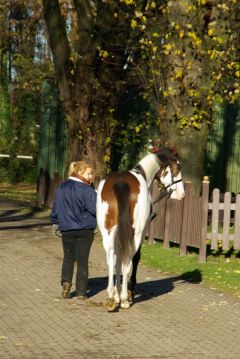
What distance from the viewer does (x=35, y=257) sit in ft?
58.6

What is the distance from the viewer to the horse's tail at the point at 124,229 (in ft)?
39.9

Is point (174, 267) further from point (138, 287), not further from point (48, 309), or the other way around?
point (48, 309)

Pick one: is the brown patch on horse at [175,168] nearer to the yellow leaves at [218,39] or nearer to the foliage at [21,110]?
the yellow leaves at [218,39]

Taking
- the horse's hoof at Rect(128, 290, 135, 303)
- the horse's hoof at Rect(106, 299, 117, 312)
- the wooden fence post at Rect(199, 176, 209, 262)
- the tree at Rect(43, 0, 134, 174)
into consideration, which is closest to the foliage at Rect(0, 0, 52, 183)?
the tree at Rect(43, 0, 134, 174)

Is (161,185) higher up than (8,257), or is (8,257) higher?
(161,185)

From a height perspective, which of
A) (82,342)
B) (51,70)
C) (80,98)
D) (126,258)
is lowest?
(82,342)

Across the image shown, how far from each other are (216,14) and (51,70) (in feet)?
67.4

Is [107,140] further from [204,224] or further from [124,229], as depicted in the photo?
[124,229]

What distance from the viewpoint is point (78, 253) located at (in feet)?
42.8

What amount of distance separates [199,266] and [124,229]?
5.36 metres

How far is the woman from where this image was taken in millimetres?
12758

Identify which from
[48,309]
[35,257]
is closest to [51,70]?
[35,257]

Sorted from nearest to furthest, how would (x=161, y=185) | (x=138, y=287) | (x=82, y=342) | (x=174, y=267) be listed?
(x=82, y=342), (x=161, y=185), (x=138, y=287), (x=174, y=267)

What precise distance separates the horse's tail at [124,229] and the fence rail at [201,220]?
5.53m
